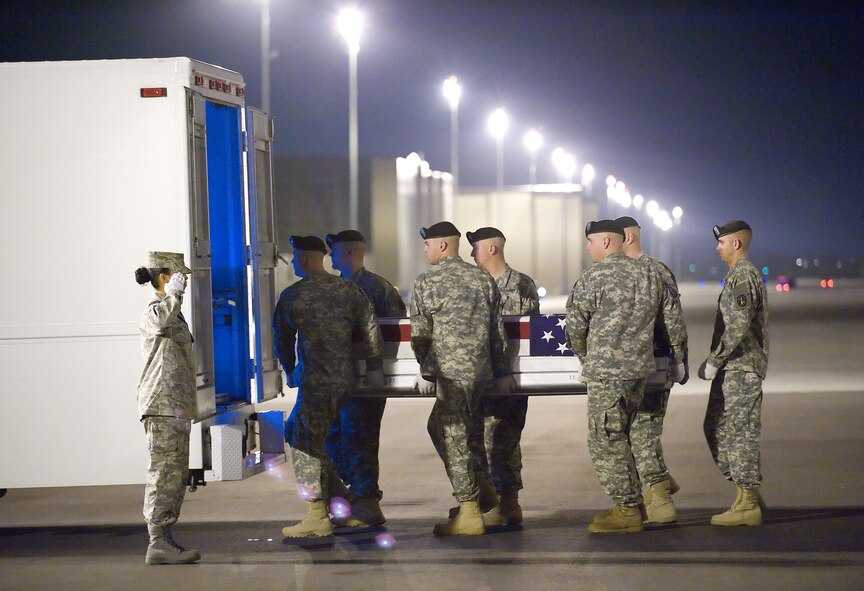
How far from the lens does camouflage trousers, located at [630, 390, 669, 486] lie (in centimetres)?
948

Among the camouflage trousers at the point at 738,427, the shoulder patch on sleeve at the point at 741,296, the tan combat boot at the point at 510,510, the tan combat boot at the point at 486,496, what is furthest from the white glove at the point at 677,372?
the tan combat boot at the point at 486,496

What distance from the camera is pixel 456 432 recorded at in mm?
9203

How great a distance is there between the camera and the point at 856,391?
62.1ft

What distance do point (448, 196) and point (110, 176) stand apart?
5700 centimetres

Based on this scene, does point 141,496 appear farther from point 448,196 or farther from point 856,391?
point 448,196

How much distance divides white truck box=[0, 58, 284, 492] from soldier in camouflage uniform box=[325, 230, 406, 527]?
138 cm

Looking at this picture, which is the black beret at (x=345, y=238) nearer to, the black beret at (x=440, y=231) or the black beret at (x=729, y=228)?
the black beret at (x=440, y=231)

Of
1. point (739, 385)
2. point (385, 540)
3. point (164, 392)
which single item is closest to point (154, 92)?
point (164, 392)

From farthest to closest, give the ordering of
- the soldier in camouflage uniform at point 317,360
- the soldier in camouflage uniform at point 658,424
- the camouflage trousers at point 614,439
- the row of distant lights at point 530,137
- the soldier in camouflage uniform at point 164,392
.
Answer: the row of distant lights at point 530,137, the soldier in camouflage uniform at point 658,424, the soldier in camouflage uniform at point 317,360, the camouflage trousers at point 614,439, the soldier in camouflage uniform at point 164,392

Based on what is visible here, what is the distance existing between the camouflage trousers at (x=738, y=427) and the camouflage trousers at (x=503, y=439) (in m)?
1.37

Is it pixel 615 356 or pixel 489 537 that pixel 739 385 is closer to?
pixel 615 356

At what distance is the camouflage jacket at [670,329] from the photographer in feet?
30.6

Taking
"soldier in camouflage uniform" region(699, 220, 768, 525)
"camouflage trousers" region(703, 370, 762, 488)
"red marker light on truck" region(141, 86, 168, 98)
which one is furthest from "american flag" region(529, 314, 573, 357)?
"red marker light on truck" region(141, 86, 168, 98)

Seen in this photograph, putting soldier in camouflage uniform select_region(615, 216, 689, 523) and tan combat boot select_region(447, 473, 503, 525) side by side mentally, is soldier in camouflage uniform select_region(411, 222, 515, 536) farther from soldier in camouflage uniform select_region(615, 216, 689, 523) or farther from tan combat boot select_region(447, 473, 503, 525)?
soldier in camouflage uniform select_region(615, 216, 689, 523)
